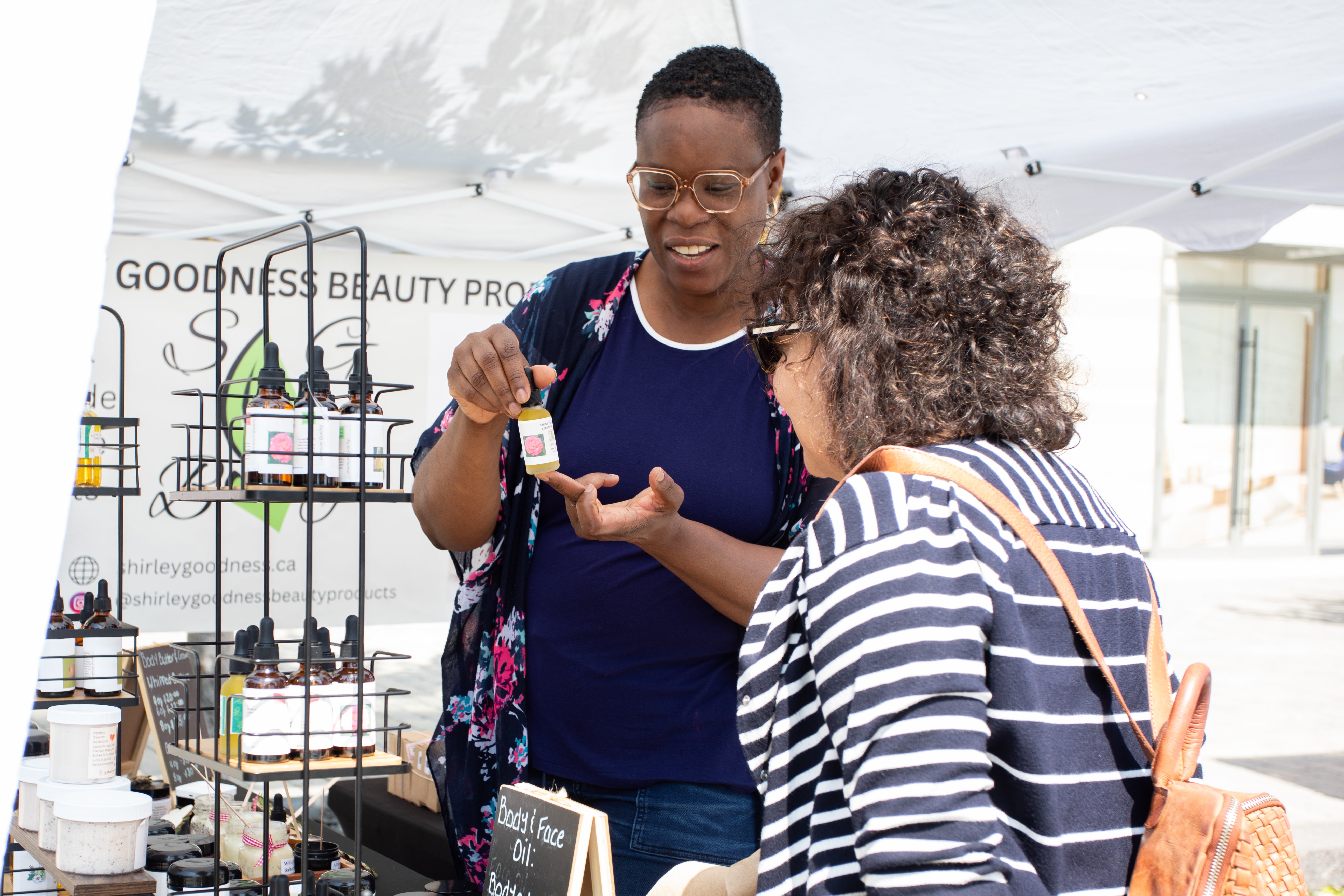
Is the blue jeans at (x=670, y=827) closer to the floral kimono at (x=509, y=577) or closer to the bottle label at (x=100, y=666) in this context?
the floral kimono at (x=509, y=577)

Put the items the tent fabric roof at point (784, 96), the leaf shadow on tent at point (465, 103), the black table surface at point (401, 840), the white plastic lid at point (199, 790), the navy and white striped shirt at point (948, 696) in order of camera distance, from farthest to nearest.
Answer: the leaf shadow on tent at point (465, 103)
the tent fabric roof at point (784, 96)
the black table surface at point (401, 840)
the white plastic lid at point (199, 790)
the navy and white striped shirt at point (948, 696)

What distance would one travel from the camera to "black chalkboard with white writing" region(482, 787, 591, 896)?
125 cm

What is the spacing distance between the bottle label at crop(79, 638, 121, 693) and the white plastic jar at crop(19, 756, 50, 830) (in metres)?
0.17

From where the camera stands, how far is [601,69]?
356cm

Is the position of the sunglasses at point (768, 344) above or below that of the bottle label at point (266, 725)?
above

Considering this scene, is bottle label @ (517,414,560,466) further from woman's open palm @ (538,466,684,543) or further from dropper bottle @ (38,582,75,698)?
dropper bottle @ (38,582,75,698)

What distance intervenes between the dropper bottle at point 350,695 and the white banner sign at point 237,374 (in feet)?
8.31

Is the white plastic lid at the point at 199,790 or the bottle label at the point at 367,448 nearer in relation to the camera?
the bottle label at the point at 367,448

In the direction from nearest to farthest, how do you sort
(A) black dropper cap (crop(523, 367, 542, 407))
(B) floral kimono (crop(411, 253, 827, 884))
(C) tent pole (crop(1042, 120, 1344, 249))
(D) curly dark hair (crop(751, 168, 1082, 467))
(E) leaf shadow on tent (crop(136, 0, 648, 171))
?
(D) curly dark hair (crop(751, 168, 1082, 467))
(A) black dropper cap (crop(523, 367, 542, 407))
(B) floral kimono (crop(411, 253, 827, 884))
(C) tent pole (crop(1042, 120, 1344, 249))
(E) leaf shadow on tent (crop(136, 0, 648, 171))

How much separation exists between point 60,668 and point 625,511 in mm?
1379

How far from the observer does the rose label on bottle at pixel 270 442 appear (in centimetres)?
151

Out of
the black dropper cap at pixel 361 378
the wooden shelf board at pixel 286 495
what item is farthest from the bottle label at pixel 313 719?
the black dropper cap at pixel 361 378

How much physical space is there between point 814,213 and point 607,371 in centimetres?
64

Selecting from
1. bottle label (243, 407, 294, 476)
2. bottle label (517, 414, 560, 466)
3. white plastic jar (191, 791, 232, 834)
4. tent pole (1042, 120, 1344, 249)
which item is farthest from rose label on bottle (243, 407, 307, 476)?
tent pole (1042, 120, 1344, 249)
